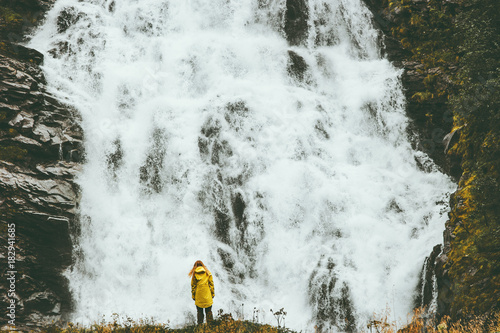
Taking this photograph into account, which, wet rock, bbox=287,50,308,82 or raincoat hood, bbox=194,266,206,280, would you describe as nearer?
raincoat hood, bbox=194,266,206,280

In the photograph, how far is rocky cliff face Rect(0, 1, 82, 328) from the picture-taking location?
14.6 m

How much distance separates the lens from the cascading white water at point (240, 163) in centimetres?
1481

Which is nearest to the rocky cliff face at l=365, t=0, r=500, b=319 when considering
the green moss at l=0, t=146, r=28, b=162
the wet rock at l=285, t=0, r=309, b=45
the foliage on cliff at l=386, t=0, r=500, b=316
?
the foliage on cliff at l=386, t=0, r=500, b=316

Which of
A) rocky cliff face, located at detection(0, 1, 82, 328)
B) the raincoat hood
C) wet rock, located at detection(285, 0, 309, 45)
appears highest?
wet rock, located at detection(285, 0, 309, 45)

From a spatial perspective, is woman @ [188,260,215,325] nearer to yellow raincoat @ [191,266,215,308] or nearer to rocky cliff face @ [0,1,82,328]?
yellow raincoat @ [191,266,215,308]

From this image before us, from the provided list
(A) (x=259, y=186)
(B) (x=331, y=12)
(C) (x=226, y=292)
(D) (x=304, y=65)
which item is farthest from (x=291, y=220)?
(B) (x=331, y=12)

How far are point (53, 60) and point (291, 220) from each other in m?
13.3

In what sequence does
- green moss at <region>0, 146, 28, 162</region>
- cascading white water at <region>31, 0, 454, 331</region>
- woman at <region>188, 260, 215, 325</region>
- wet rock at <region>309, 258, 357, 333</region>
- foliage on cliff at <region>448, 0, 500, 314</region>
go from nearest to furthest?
foliage on cliff at <region>448, 0, 500, 314</region>, woman at <region>188, 260, 215, 325</region>, wet rock at <region>309, 258, 357, 333</region>, cascading white water at <region>31, 0, 454, 331</region>, green moss at <region>0, 146, 28, 162</region>

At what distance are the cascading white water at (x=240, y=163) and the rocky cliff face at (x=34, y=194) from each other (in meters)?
0.65

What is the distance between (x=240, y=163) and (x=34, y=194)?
7738 millimetres

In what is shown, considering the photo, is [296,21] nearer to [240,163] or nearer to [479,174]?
[240,163]

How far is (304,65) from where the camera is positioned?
834 inches

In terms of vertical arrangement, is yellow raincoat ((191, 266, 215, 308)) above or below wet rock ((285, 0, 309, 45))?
below

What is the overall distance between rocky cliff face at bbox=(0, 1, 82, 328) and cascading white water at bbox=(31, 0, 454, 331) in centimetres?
65
